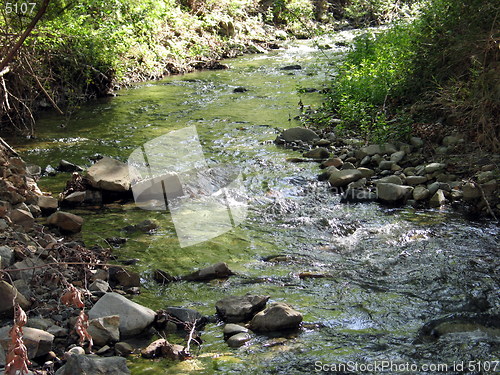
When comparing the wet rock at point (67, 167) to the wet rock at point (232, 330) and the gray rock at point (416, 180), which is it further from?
the wet rock at point (232, 330)

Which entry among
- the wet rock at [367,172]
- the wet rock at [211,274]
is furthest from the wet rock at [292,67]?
the wet rock at [211,274]

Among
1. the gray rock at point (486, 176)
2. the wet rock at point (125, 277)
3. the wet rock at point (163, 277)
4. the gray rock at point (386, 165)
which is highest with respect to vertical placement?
the gray rock at point (486, 176)

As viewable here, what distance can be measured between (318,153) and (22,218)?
177 inches

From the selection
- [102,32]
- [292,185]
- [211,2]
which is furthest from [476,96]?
[211,2]

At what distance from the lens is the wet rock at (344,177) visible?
24.1 feet

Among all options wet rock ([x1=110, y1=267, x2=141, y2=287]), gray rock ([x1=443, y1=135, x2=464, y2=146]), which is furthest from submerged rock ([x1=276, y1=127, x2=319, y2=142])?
wet rock ([x1=110, y1=267, x2=141, y2=287])

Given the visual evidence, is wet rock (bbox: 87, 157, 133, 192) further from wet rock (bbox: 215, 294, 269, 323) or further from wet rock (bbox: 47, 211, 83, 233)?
wet rock (bbox: 215, 294, 269, 323)

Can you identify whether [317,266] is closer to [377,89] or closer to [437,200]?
[437,200]

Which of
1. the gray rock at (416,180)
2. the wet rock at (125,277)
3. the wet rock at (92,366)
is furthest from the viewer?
the gray rock at (416,180)

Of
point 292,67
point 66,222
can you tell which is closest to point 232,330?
point 66,222

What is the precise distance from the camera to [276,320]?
4.05 metres

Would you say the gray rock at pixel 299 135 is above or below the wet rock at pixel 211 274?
above

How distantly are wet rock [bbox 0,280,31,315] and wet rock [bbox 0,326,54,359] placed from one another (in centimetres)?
43

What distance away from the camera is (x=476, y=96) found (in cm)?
719
